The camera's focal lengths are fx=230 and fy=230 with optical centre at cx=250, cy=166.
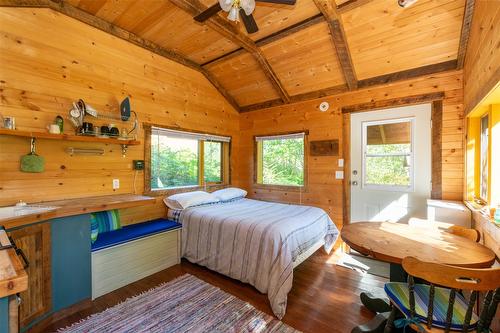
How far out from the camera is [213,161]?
432cm

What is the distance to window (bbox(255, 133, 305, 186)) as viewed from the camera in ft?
13.4

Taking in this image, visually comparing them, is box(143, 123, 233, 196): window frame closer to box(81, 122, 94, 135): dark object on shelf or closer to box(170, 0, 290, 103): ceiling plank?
box(81, 122, 94, 135): dark object on shelf

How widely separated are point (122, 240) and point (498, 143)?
358 centimetres

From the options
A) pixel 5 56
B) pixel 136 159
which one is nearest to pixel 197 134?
pixel 136 159

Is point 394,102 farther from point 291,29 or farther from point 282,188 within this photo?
point 282,188

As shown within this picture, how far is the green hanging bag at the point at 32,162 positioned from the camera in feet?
7.04

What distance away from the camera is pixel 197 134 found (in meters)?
3.85

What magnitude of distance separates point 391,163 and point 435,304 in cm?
222

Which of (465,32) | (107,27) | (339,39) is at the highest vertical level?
(107,27)

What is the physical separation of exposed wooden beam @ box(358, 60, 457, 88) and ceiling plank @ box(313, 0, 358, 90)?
182 millimetres

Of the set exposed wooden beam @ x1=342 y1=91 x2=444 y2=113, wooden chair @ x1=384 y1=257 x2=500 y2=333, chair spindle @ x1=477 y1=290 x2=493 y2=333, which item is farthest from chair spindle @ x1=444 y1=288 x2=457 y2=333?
exposed wooden beam @ x1=342 y1=91 x2=444 y2=113

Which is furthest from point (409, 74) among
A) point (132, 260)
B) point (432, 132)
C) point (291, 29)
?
point (132, 260)

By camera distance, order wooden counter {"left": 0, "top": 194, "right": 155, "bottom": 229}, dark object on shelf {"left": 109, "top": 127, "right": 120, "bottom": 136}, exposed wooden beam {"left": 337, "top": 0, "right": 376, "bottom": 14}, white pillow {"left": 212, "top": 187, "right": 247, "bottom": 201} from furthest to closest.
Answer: white pillow {"left": 212, "top": 187, "right": 247, "bottom": 201} < dark object on shelf {"left": 109, "top": 127, "right": 120, "bottom": 136} < exposed wooden beam {"left": 337, "top": 0, "right": 376, "bottom": 14} < wooden counter {"left": 0, "top": 194, "right": 155, "bottom": 229}

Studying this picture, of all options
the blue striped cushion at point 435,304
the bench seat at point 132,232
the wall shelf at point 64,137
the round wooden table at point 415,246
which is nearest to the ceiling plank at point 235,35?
the wall shelf at point 64,137
